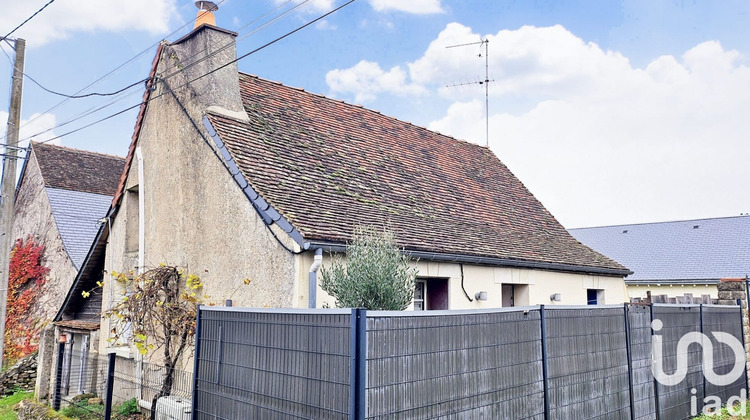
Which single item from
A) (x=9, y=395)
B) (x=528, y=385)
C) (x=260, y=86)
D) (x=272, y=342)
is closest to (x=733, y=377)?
(x=528, y=385)

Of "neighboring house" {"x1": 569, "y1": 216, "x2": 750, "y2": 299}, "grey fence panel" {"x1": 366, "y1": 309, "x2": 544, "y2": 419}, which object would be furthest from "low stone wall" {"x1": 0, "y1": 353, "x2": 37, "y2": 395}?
"neighboring house" {"x1": 569, "y1": 216, "x2": 750, "y2": 299}

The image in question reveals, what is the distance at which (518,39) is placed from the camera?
614 inches

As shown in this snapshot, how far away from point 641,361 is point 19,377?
47.9 ft

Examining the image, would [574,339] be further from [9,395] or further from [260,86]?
[9,395]

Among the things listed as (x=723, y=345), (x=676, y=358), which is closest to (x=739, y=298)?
(x=723, y=345)

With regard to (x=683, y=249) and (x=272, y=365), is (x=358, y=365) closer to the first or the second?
(x=272, y=365)

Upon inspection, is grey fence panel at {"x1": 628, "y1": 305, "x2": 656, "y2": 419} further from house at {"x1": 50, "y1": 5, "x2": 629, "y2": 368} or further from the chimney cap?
the chimney cap

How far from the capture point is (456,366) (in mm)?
5133

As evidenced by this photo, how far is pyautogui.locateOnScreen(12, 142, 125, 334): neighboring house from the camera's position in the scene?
18.9 metres

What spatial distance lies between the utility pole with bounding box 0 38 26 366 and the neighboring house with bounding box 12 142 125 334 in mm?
5065

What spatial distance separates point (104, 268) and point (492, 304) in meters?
9.01

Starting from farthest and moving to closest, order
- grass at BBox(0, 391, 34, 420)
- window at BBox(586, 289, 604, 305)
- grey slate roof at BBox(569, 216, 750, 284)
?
grey slate roof at BBox(569, 216, 750, 284)
window at BBox(586, 289, 604, 305)
grass at BBox(0, 391, 34, 420)

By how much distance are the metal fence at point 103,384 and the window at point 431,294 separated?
422 cm

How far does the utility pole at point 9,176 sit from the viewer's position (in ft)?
42.4
